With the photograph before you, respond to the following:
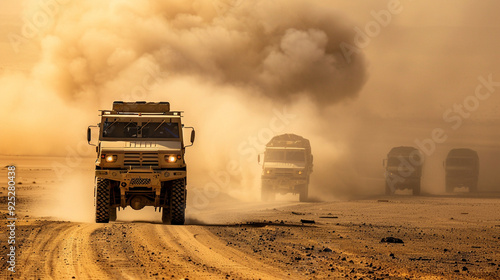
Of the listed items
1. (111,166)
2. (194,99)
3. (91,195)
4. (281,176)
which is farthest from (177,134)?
(194,99)

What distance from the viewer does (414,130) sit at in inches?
4119

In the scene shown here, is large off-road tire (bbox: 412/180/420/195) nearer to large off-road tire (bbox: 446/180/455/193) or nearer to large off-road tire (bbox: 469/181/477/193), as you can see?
large off-road tire (bbox: 446/180/455/193)

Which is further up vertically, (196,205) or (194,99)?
(194,99)

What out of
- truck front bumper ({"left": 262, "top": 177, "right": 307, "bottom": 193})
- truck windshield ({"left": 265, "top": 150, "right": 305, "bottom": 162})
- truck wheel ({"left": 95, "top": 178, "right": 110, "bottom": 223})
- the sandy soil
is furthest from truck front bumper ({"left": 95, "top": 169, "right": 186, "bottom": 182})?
truck windshield ({"left": 265, "top": 150, "right": 305, "bottom": 162})

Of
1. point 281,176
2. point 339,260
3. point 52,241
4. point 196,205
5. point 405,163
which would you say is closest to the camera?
point 339,260

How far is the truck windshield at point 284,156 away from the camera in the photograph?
36.2 meters

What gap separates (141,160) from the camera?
1916cm

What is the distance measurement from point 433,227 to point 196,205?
13.3 metres

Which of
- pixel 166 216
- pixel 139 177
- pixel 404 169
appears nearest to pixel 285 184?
pixel 404 169

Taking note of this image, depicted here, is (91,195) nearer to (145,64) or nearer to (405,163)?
(405,163)

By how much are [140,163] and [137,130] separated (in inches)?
49.0

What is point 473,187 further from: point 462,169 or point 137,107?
point 137,107

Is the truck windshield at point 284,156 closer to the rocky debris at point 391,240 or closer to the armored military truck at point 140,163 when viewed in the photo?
the armored military truck at point 140,163

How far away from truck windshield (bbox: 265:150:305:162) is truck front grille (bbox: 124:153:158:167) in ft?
57.4
